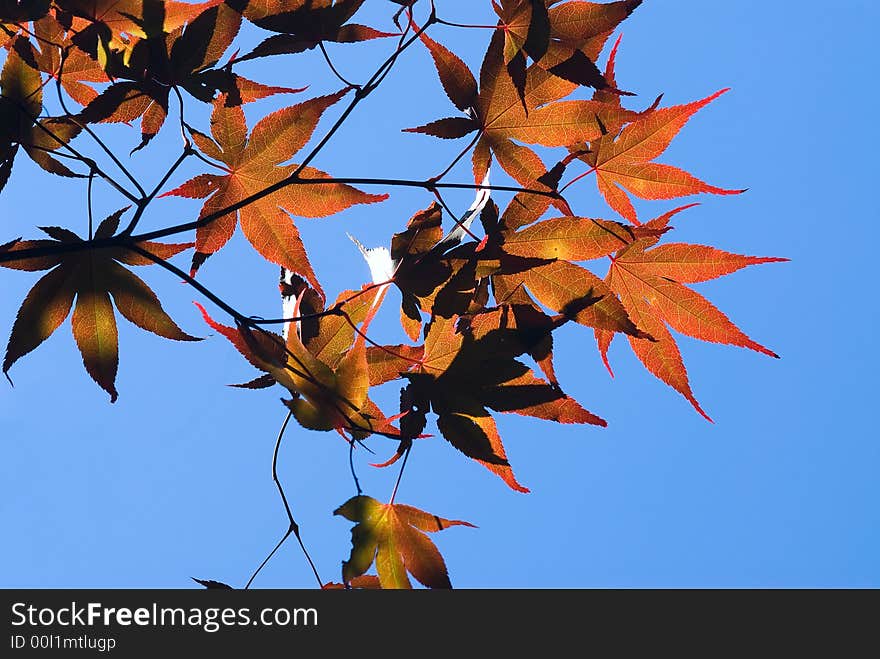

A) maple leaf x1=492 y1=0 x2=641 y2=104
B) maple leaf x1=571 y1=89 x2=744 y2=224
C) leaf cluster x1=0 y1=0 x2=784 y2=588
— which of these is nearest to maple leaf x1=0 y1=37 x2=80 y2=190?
leaf cluster x1=0 y1=0 x2=784 y2=588

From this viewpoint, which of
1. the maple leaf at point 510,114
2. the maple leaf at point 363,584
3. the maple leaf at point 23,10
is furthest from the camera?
the maple leaf at point 363,584

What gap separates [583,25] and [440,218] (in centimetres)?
31

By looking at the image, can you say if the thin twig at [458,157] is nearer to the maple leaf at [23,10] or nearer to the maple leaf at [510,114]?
the maple leaf at [510,114]

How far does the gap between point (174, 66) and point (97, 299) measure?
0.33 meters

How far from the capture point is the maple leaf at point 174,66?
0.94 m

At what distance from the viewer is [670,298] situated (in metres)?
1.06

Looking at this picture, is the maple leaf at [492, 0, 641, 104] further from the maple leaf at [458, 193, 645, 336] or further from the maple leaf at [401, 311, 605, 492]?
the maple leaf at [401, 311, 605, 492]

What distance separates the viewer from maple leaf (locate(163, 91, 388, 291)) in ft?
3.32

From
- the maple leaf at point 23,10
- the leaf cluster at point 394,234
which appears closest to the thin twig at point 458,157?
the leaf cluster at point 394,234

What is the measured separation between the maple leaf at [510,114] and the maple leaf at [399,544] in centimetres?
47

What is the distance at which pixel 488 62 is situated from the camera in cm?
100

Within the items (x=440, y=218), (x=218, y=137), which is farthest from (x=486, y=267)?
(x=218, y=137)

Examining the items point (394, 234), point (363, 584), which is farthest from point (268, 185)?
point (363, 584)

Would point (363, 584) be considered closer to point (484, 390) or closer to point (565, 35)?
point (484, 390)
